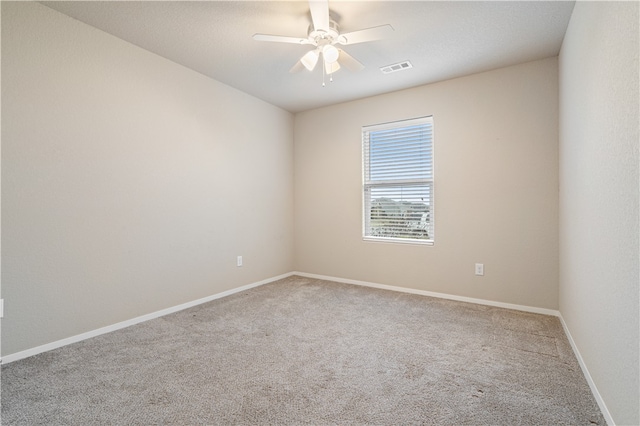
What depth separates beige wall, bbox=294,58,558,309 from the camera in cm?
294

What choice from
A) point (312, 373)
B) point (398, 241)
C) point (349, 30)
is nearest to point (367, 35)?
point (349, 30)

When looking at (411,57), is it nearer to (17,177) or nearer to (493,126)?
(493,126)

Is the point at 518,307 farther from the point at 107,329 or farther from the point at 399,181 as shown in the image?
the point at 107,329

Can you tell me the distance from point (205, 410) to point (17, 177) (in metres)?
Result: 2.00

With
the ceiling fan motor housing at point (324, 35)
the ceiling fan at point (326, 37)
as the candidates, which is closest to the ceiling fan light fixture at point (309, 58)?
the ceiling fan at point (326, 37)

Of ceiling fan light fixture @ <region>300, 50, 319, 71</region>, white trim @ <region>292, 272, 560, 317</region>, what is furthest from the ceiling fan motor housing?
white trim @ <region>292, 272, 560, 317</region>

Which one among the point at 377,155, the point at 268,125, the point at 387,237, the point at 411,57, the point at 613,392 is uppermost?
the point at 411,57

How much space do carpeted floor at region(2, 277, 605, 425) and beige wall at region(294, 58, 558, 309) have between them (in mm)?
548

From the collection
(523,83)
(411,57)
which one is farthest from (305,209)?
(523,83)

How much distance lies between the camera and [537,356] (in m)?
2.10

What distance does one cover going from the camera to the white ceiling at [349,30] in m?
2.19

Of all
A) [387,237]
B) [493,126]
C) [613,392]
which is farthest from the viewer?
[387,237]

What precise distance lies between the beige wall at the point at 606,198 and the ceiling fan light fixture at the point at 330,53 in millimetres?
1568

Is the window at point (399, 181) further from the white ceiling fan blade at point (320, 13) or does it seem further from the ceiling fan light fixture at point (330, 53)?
the white ceiling fan blade at point (320, 13)
